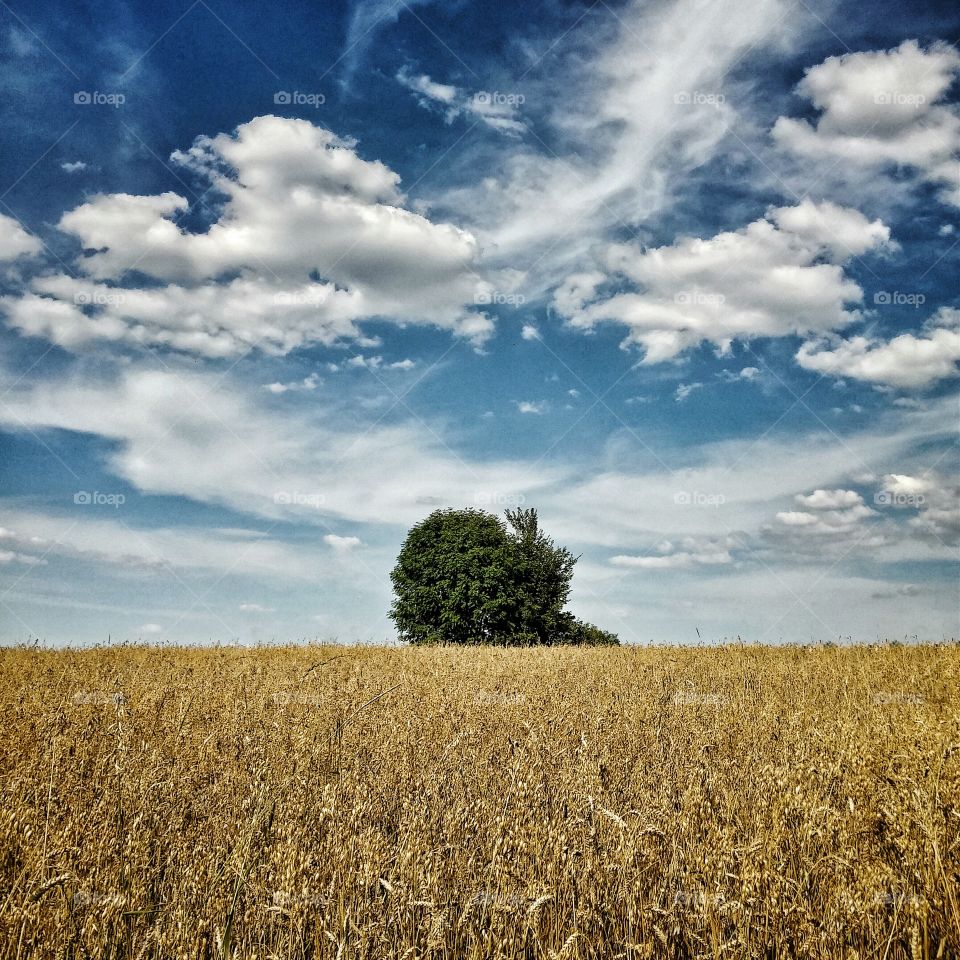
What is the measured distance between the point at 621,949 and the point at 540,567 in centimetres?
4123

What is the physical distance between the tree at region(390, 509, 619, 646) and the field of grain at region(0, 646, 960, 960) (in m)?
28.3

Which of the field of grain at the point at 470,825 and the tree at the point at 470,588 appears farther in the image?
the tree at the point at 470,588

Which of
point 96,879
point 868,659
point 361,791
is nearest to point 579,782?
point 361,791

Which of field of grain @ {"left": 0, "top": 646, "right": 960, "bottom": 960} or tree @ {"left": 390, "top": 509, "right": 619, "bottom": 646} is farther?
tree @ {"left": 390, "top": 509, "right": 619, "bottom": 646}

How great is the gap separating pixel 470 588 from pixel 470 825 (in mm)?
34493

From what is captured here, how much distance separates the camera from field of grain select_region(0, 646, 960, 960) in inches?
116

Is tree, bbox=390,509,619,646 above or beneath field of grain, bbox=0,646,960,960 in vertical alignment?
above

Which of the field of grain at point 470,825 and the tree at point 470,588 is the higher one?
the tree at point 470,588

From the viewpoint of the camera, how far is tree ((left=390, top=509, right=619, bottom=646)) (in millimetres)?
38594

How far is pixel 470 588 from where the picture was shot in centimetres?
3831

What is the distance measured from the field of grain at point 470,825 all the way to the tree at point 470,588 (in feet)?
92.9

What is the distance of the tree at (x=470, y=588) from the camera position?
38594mm

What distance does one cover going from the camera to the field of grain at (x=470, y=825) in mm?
2941

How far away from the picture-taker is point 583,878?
11.1ft
